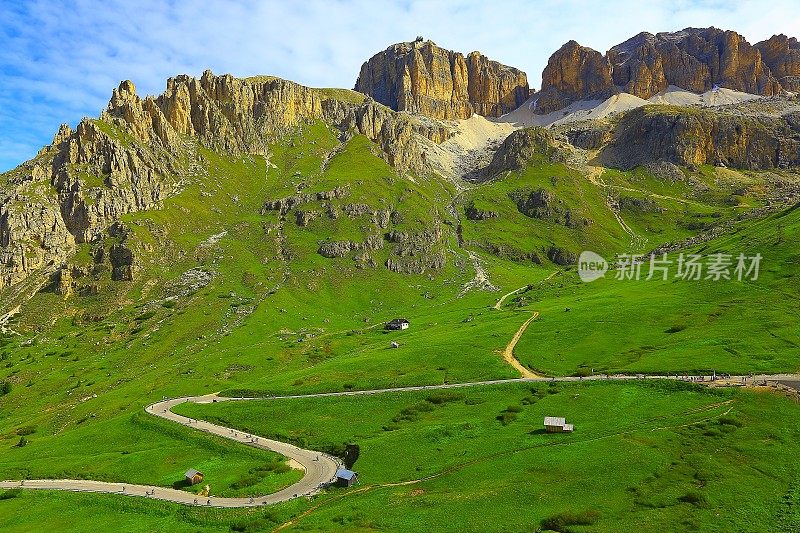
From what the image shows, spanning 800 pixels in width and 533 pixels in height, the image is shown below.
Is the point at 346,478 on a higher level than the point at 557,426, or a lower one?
lower

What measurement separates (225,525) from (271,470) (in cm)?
1506

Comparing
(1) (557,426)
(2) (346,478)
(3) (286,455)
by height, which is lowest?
(3) (286,455)

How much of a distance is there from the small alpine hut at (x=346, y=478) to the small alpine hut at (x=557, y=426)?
2589 centimetres

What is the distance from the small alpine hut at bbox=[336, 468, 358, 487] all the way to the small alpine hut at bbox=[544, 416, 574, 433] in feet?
84.9

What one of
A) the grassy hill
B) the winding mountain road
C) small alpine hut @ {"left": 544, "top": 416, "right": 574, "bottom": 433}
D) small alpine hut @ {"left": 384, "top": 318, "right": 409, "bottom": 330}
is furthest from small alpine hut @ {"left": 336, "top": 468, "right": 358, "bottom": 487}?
small alpine hut @ {"left": 384, "top": 318, "right": 409, "bottom": 330}

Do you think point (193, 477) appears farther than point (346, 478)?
Yes

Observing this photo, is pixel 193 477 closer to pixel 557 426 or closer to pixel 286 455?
pixel 286 455

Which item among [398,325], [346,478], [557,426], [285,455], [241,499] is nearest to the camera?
[346,478]

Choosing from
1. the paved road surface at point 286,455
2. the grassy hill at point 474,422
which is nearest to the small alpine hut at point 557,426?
the grassy hill at point 474,422

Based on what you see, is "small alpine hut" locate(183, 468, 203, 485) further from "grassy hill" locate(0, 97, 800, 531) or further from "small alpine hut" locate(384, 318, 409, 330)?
"small alpine hut" locate(384, 318, 409, 330)

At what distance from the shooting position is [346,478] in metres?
63.2

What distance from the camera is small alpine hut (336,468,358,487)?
6328 cm

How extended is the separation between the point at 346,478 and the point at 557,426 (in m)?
28.0

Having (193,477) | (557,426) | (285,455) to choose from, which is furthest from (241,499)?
(557,426)
